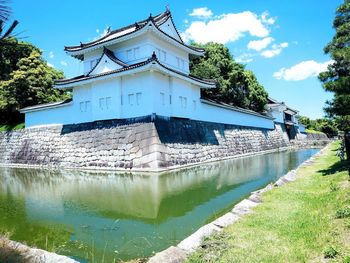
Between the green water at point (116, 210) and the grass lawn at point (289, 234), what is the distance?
1.18m

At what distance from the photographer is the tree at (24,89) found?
1038 inches

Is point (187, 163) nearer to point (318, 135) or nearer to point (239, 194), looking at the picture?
point (239, 194)

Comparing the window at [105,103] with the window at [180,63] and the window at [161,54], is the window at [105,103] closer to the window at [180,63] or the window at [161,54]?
the window at [161,54]

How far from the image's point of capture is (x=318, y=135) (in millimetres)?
48875

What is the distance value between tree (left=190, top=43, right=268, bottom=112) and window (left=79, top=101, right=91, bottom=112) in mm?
11041

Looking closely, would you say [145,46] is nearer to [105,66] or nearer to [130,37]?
[130,37]

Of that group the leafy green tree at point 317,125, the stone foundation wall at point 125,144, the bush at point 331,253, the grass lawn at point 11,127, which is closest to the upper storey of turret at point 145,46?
the stone foundation wall at point 125,144

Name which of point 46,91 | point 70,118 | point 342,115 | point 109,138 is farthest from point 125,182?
point 46,91

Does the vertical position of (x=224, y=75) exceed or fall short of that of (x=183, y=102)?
it exceeds it

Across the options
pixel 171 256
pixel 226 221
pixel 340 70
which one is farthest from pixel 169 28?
pixel 171 256

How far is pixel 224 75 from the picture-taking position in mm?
28703

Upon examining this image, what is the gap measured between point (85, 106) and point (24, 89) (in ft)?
33.0

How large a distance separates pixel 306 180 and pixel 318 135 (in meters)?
44.4

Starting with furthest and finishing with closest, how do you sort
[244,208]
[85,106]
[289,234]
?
[85,106] < [244,208] < [289,234]
